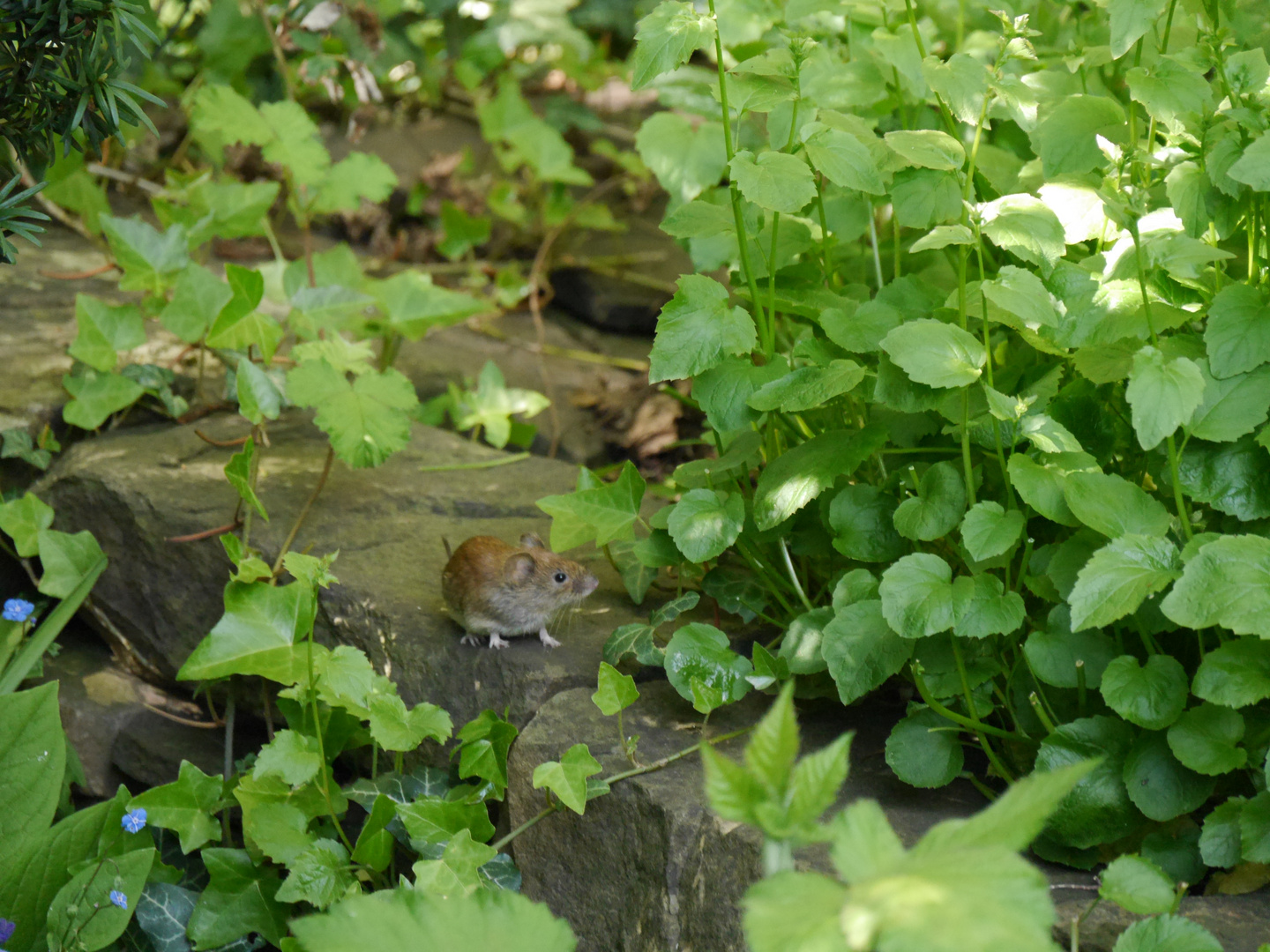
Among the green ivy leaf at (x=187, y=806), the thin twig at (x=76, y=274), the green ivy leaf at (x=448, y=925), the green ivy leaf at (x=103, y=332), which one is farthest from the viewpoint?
the thin twig at (x=76, y=274)

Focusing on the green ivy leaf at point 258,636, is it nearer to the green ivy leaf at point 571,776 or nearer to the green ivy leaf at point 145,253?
the green ivy leaf at point 571,776

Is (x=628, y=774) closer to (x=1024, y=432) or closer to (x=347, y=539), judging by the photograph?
(x=1024, y=432)

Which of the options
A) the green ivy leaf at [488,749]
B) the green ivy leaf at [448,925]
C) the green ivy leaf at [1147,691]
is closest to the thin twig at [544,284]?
the green ivy leaf at [488,749]

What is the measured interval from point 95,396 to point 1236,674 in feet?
10.7

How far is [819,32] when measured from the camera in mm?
3059

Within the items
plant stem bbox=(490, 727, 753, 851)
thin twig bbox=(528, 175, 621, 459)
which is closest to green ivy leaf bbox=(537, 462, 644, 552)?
plant stem bbox=(490, 727, 753, 851)

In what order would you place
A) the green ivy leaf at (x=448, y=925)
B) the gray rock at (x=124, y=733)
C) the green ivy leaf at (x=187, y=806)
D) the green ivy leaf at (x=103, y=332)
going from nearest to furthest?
the green ivy leaf at (x=448, y=925)
the green ivy leaf at (x=187, y=806)
the gray rock at (x=124, y=733)
the green ivy leaf at (x=103, y=332)

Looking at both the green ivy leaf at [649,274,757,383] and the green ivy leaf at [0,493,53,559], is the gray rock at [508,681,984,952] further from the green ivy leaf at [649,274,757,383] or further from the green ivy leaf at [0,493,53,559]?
the green ivy leaf at [0,493,53,559]

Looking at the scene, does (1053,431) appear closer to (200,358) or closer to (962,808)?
(962,808)

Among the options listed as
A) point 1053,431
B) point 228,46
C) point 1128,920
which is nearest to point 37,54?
point 1053,431

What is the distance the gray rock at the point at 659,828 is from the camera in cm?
215

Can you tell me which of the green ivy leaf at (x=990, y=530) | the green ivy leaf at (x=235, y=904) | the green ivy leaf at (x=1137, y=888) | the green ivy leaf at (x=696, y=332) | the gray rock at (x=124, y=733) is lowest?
the gray rock at (x=124, y=733)

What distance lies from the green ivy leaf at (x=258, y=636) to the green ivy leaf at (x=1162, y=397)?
72.1 inches

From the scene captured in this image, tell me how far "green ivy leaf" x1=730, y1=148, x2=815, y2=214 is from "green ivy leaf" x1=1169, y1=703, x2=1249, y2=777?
3.89 ft
